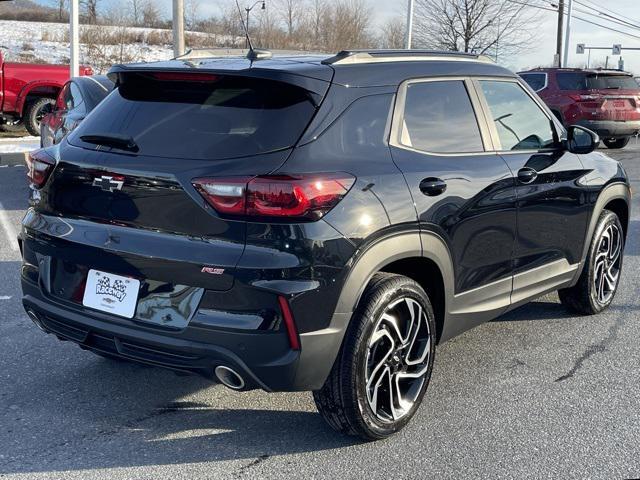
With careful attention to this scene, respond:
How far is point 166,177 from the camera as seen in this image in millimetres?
3164

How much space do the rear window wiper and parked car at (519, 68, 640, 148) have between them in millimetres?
14766

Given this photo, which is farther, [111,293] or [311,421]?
[311,421]

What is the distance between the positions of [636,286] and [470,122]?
10.2 feet

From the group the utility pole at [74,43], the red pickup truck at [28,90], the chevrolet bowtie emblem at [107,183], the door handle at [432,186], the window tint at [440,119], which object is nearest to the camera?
the chevrolet bowtie emblem at [107,183]

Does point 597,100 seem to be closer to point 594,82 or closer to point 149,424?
point 594,82

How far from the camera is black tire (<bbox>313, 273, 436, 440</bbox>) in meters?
3.31

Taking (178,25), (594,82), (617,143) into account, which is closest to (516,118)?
(178,25)

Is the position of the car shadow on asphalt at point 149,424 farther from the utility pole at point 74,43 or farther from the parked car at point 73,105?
the utility pole at point 74,43

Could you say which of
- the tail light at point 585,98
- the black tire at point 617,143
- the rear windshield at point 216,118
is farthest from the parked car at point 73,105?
the black tire at point 617,143

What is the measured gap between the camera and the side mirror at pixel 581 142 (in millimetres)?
4898

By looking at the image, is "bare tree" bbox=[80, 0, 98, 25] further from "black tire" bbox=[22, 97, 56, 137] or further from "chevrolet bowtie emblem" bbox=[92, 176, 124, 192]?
"chevrolet bowtie emblem" bbox=[92, 176, 124, 192]

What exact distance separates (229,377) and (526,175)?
2203 millimetres

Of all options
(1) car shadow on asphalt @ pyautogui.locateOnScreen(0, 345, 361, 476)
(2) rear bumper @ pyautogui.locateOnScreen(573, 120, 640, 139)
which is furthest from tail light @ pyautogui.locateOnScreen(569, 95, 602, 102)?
(1) car shadow on asphalt @ pyautogui.locateOnScreen(0, 345, 361, 476)

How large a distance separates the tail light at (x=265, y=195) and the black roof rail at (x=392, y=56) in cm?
73
